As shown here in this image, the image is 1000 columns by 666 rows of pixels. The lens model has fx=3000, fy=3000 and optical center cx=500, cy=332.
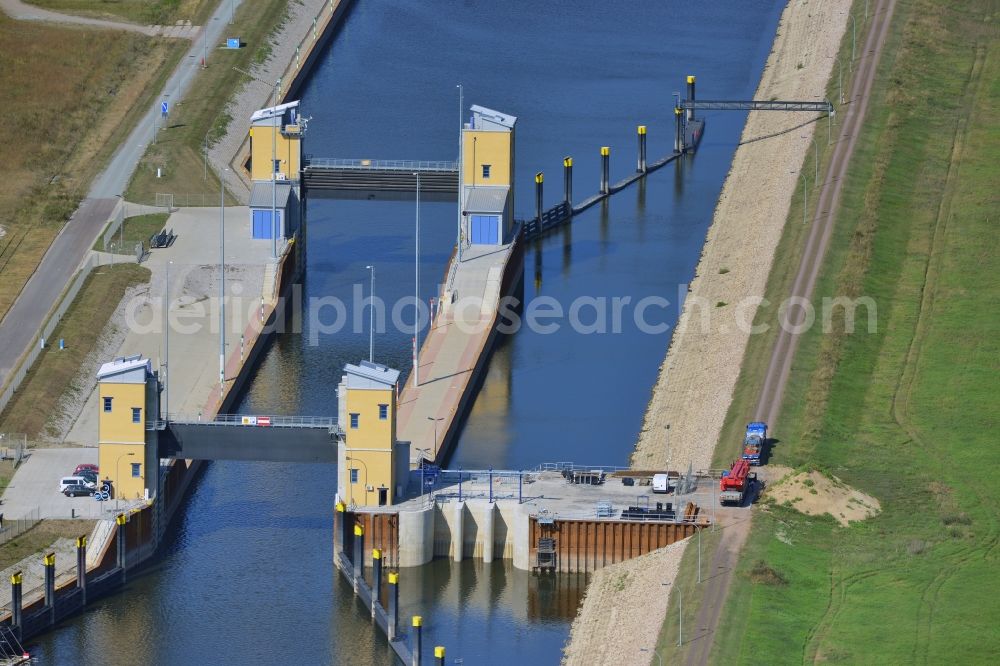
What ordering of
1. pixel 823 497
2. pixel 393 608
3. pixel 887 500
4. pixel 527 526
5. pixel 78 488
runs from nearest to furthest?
pixel 393 608 < pixel 527 526 < pixel 823 497 < pixel 78 488 < pixel 887 500

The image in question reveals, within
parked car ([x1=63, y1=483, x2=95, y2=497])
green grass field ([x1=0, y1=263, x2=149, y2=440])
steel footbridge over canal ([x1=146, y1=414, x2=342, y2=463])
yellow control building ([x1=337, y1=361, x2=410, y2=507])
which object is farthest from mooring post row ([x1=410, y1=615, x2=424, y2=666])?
green grass field ([x1=0, y1=263, x2=149, y2=440])

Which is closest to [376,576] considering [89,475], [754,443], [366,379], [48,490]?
[366,379]

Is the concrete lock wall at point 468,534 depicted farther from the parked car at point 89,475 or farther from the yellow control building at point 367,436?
the parked car at point 89,475

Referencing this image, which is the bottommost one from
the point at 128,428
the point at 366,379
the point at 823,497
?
the point at 823,497

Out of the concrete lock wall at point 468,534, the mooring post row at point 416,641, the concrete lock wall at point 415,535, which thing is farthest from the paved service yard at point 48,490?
the mooring post row at point 416,641

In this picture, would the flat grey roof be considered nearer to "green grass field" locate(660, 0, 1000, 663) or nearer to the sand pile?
"green grass field" locate(660, 0, 1000, 663)

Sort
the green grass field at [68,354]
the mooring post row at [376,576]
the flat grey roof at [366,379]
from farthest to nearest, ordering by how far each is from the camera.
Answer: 1. the green grass field at [68,354]
2. the flat grey roof at [366,379]
3. the mooring post row at [376,576]

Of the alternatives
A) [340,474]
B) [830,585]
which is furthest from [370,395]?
[830,585]

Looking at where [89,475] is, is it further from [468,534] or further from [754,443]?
[754,443]
